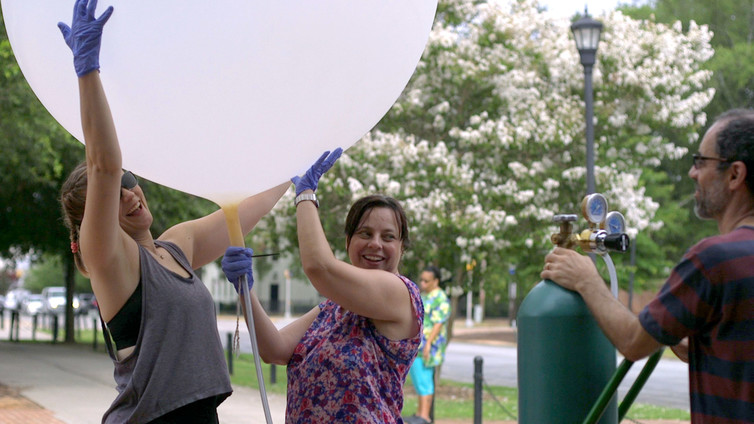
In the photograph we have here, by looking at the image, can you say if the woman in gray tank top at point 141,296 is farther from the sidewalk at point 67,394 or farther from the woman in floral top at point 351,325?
the sidewalk at point 67,394

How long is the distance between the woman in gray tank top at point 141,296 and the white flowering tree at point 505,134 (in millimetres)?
8912

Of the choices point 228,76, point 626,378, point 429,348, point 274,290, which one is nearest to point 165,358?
point 228,76

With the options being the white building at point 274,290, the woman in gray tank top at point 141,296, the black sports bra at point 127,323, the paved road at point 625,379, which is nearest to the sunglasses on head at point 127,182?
the woman in gray tank top at point 141,296

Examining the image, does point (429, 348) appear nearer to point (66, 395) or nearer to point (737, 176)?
point (66, 395)

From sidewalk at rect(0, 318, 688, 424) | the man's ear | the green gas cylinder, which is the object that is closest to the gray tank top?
the green gas cylinder

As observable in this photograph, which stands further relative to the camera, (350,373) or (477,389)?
(477,389)

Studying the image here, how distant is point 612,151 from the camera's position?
14.0 metres

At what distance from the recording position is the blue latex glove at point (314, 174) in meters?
2.66

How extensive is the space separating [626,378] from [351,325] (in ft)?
45.1

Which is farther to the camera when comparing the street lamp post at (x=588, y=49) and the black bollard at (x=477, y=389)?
the street lamp post at (x=588, y=49)

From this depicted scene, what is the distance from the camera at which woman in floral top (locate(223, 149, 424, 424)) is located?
102 inches

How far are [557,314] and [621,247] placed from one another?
10.2 inches

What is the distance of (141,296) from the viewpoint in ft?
8.77

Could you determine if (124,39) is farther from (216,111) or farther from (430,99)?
(430,99)
